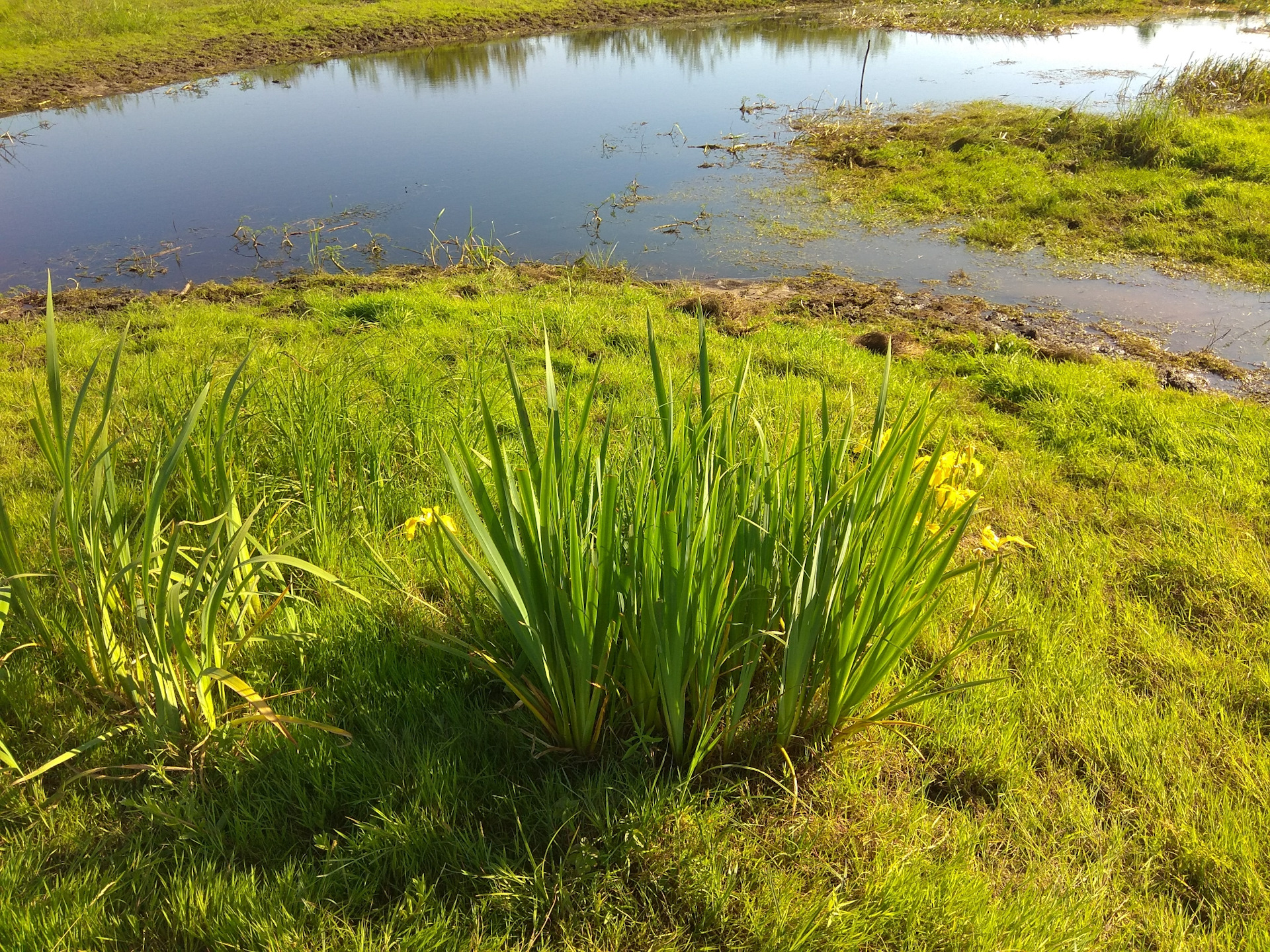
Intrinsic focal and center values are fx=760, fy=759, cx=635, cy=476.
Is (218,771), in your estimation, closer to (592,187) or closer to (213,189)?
(592,187)

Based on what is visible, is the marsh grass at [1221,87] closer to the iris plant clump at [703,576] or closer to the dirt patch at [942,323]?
the dirt patch at [942,323]

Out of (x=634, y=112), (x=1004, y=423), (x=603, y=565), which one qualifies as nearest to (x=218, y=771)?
(x=603, y=565)

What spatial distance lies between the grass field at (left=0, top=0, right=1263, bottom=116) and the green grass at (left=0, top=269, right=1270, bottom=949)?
1372cm

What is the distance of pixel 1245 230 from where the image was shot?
654cm

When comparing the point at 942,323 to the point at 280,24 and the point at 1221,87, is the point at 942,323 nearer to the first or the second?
the point at 1221,87

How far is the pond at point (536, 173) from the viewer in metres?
6.83

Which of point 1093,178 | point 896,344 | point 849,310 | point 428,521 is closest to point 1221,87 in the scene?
point 1093,178

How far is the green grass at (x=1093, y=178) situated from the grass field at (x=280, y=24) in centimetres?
1119

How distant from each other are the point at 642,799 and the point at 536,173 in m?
9.19

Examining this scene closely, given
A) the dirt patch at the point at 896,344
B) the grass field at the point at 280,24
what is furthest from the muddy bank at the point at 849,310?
the grass field at the point at 280,24

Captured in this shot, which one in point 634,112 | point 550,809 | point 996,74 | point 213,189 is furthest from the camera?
point 996,74

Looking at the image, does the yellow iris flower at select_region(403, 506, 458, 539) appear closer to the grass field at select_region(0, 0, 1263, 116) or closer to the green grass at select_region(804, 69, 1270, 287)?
the green grass at select_region(804, 69, 1270, 287)

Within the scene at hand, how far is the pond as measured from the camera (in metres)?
6.83

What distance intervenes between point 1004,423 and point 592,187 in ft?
21.5
